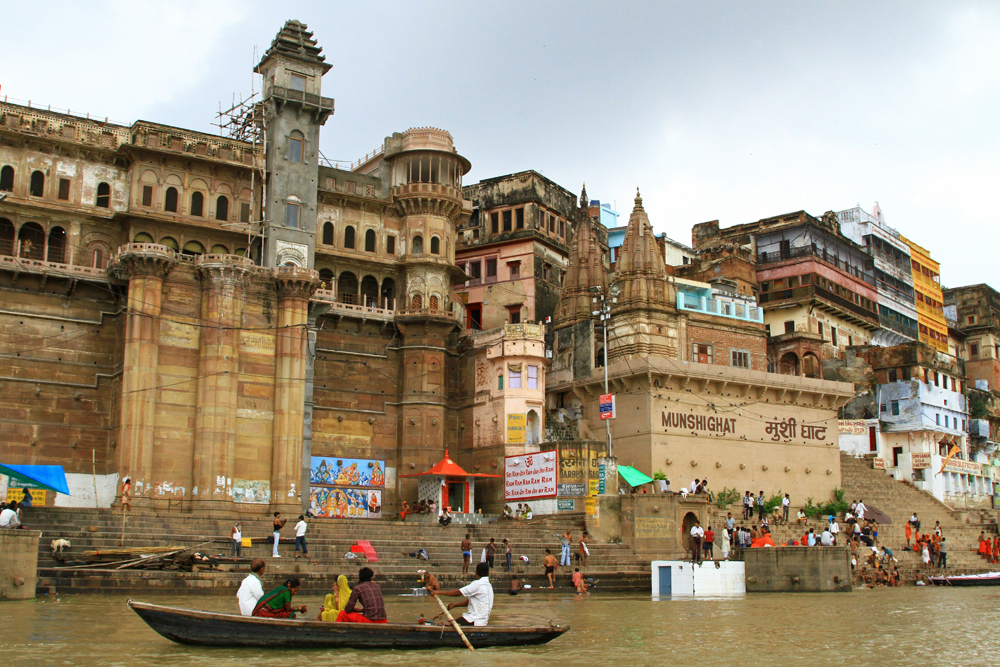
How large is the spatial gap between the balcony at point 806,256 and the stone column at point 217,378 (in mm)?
34423

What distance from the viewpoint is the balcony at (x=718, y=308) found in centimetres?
4851

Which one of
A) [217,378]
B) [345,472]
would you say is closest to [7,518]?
[217,378]

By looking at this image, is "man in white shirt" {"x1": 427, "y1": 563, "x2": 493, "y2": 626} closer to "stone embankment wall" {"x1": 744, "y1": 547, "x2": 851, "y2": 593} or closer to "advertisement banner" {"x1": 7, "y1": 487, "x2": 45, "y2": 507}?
"stone embankment wall" {"x1": 744, "y1": 547, "x2": 851, "y2": 593}

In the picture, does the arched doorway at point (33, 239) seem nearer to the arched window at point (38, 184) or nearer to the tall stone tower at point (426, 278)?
the arched window at point (38, 184)

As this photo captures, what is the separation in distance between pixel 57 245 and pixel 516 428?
63.9 feet

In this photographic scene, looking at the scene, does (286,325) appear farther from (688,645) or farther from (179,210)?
(688,645)

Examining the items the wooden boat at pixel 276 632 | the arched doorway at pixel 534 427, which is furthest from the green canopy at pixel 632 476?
the wooden boat at pixel 276 632

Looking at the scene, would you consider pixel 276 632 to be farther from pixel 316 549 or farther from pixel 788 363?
pixel 788 363

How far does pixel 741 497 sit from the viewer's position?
4416cm

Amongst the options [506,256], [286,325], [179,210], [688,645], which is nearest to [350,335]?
[286,325]

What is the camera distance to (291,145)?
1700 inches

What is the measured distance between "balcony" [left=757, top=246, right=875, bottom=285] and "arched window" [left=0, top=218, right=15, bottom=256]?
134ft

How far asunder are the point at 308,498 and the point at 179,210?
41.4ft

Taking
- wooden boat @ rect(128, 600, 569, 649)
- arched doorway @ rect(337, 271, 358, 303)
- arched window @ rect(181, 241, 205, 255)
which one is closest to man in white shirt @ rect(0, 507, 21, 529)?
wooden boat @ rect(128, 600, 569, 649)
